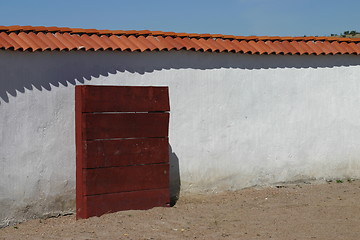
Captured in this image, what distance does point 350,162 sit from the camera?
11398 millimetres

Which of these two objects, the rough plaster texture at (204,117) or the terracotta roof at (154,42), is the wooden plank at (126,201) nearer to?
the rough plaster texture at (204,117)

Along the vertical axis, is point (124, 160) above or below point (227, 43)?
below

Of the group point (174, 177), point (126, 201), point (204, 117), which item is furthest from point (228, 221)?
point (204, 117)

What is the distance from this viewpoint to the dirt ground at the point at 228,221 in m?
7.92

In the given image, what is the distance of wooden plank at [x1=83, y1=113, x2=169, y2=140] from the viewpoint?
862 centimetres

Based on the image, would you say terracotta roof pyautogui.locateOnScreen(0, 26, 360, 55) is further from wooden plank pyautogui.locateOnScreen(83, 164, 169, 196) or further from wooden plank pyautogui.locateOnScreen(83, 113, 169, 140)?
wooden plank pyautogui.locateOnScreen(83, 164, 169, 196)

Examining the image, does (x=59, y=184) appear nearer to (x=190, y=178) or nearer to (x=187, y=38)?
(x=190, y=178)

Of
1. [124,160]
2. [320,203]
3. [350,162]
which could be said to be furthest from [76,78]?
[350,162]

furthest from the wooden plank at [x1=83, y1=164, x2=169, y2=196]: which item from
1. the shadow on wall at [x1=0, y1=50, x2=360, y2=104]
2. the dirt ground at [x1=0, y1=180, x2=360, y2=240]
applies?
the shadow on wall at [x1=0, y1=50, x2=360, y2=104]

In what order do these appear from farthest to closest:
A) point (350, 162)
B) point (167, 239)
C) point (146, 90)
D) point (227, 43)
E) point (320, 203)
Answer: point (350, 162) < point (227, 43) < point (320, 203) < point (146, 90) < point (167, 239)

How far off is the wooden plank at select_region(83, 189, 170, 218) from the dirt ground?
10 centimetres

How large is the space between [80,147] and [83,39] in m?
1.52

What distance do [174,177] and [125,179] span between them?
3.79 feet

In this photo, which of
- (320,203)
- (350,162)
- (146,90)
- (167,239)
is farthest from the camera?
(350,162)
